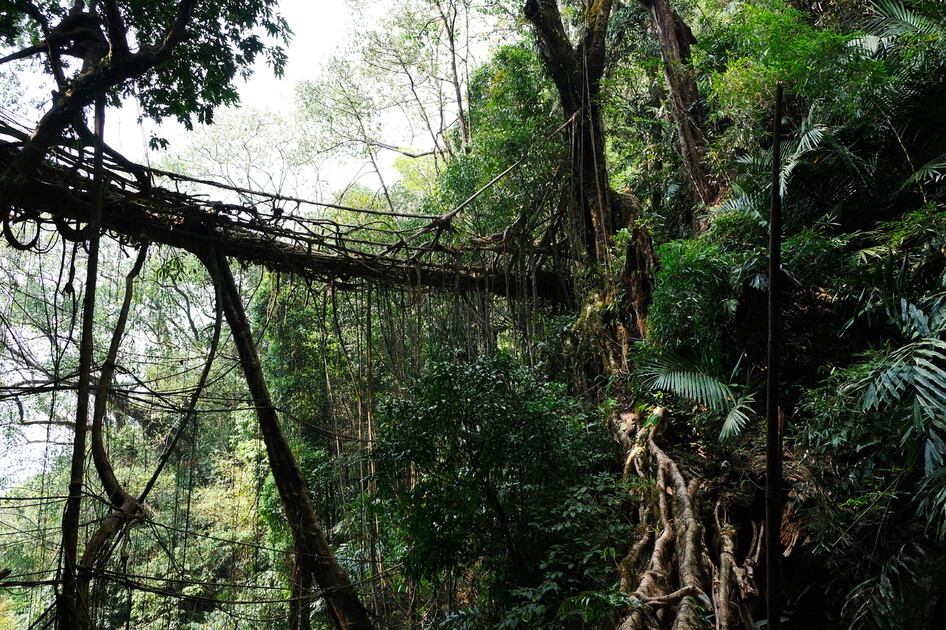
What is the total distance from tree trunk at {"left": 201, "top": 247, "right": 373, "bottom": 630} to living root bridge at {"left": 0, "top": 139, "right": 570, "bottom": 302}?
21 cm

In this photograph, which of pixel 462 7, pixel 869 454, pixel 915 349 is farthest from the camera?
pixel 462 7

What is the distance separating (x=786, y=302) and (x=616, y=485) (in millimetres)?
1694

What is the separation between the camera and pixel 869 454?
2754 mm

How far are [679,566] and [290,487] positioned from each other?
2.52 meters

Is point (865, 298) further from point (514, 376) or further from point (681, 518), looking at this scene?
point (514, 376)

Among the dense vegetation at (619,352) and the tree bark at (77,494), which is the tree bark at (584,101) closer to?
the dense vegetation at (619,352)

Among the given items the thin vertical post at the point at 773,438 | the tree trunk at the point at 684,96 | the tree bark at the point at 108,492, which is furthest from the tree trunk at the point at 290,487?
the tree trunk at the point at 684,96

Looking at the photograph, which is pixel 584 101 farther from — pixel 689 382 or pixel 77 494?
pixel 77 494

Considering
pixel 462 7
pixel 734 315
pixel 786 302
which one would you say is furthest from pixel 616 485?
pixel 462 7

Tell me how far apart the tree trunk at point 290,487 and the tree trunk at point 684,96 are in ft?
13.8

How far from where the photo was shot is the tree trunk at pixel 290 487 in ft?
12.2

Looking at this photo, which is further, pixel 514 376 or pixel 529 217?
pixel 529 217

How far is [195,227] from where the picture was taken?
147 inches

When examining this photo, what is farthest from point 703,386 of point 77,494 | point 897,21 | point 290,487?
point 77,494
